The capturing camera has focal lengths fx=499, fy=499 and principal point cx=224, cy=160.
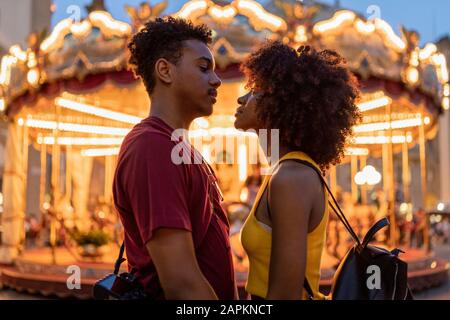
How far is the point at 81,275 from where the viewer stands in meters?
8.14

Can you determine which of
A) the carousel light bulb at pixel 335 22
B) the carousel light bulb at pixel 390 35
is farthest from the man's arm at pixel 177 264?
the carousel light bulb at pixel 390 35

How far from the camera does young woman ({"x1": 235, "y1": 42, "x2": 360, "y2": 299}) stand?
1.58 metres

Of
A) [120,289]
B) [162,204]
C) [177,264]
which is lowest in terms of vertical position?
[120,289]

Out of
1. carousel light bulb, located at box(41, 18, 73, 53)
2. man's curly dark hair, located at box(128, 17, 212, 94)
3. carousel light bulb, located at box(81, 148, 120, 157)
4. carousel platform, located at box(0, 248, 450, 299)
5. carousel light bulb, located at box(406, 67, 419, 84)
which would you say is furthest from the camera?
carousel light bulb, located at box(81, 148, 120, 157)

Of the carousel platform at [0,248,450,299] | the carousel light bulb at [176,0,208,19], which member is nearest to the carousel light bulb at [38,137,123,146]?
the carousel platform at [0,248,450,299]

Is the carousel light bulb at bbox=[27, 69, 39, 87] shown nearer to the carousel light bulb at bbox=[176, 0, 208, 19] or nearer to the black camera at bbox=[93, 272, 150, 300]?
the carousel light bulb at bbox=[176, 0, 208, 19]

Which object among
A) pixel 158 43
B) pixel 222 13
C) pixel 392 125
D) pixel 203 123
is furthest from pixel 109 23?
pixel 392 125

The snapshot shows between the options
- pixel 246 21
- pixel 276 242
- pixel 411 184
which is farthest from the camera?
pixel 411 184

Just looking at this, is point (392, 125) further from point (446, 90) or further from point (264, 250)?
point (264, 250)

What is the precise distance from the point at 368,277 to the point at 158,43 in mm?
1109
